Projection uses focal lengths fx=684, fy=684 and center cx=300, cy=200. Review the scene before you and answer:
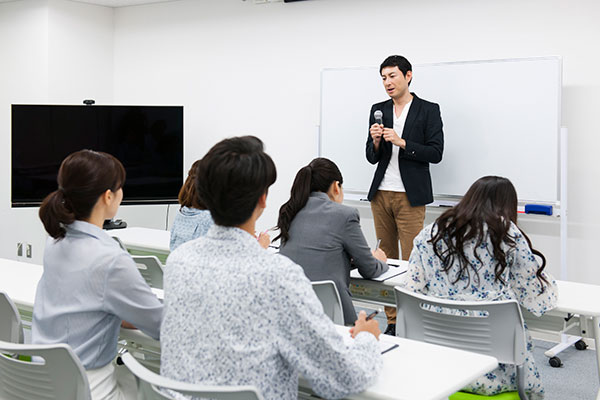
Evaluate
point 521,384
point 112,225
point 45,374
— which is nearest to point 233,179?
point 45,374

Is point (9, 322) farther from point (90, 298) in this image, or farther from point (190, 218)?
point (190, 218)

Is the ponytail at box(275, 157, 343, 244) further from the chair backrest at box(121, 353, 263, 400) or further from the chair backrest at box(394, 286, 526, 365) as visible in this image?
the chair backrest at box(121, 353, 263, 400)

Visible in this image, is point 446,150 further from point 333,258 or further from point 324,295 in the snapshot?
point 324,295

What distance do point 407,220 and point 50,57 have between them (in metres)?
3.88

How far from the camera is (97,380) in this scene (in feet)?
6.74

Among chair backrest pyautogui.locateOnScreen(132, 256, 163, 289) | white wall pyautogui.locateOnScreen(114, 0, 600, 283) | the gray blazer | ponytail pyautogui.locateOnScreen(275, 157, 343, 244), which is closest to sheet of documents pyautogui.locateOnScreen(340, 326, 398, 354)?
the gray blazer

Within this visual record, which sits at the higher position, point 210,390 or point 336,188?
point 336,188

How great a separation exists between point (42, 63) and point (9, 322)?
15.1 feet

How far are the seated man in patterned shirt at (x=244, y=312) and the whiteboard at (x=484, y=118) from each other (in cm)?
324

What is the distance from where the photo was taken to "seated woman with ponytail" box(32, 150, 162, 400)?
1.99 m

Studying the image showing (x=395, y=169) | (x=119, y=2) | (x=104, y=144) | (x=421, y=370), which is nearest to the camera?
(x=421, y=370)

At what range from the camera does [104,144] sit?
241 inches

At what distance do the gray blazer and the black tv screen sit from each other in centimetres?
331

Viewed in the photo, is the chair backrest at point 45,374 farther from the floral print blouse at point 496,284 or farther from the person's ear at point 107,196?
the floral print blouse at point 496,284
